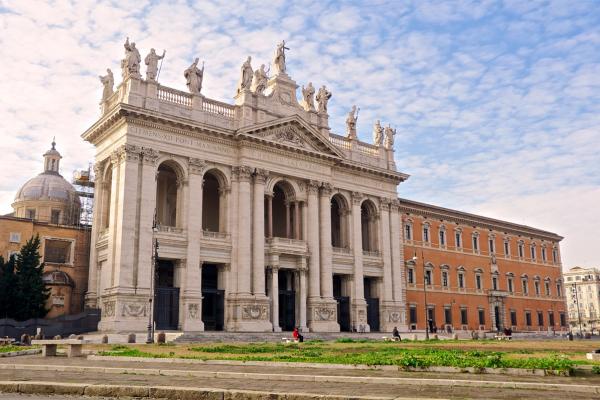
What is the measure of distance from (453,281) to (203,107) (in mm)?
32023

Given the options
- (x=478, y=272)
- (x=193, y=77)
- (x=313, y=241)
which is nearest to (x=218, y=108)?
(x=193, y=77)

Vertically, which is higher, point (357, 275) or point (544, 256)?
point (544, 256)

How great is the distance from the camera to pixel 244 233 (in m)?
44.3

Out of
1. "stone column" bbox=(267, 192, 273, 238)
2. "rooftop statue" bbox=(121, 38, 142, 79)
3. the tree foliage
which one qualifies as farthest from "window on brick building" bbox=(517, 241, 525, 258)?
the tree foliage

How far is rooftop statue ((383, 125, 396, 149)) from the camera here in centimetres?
5806

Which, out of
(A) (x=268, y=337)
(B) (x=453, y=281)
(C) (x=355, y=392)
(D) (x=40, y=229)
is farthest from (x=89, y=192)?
(C) (x=355, y=392)

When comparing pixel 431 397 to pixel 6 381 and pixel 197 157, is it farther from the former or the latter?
pixel 197 157

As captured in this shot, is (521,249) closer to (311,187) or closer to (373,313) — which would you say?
(373,313)

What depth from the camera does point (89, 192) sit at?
62.7 m

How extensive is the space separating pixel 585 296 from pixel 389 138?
102 meters

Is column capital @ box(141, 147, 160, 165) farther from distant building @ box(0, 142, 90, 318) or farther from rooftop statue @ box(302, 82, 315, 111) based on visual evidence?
rooftop statue @ box(302, 82, 315, 111)

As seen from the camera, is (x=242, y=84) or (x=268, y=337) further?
(x=242, y=84)

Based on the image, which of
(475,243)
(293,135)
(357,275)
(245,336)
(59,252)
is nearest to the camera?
(245,336)

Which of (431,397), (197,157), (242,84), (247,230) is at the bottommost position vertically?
(431,397)
